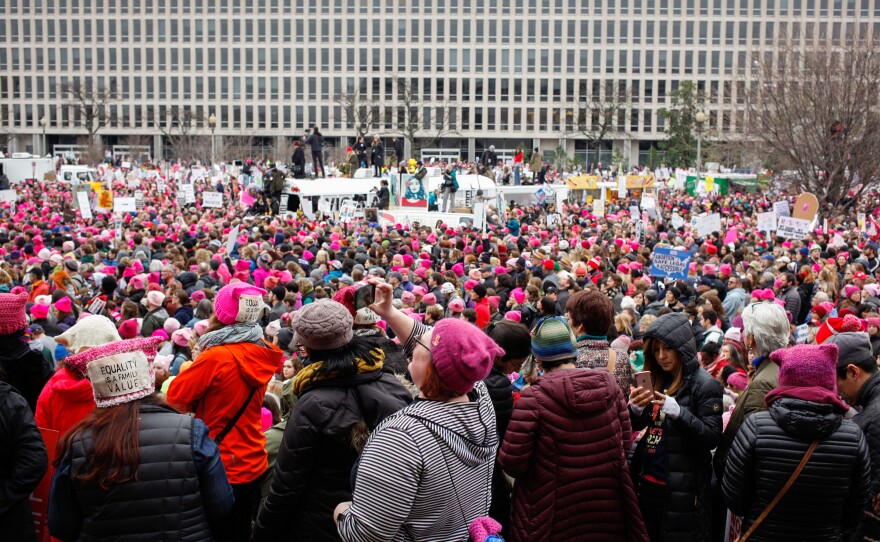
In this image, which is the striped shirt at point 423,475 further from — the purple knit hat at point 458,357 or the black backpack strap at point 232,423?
the black backpack strap at point 232,423

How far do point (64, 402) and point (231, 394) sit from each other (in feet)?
2.70

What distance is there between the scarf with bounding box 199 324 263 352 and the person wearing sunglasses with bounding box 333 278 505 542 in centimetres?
151

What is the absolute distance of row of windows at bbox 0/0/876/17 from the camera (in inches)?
3812

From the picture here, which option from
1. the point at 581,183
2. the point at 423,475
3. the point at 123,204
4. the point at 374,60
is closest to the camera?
the point at 423,475

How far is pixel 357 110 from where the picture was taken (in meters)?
98.2

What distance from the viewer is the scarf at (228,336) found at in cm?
470

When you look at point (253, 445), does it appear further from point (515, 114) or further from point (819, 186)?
point (515, 114)

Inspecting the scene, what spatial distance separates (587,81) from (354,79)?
25.3m

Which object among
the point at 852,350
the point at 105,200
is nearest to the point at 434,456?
the point at 852,350

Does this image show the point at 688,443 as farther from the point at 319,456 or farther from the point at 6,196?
the point at 6,196

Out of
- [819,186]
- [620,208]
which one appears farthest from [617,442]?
[620,208]

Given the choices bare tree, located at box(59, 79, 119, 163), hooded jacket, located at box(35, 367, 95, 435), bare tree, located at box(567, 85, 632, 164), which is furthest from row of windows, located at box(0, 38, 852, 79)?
hooded jacket, located at box(35, 367, 95, 435)

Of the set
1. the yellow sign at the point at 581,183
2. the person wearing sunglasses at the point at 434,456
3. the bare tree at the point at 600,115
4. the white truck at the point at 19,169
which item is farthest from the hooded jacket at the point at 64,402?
the bare tree at the point at 600,115

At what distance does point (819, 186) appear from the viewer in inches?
1101
